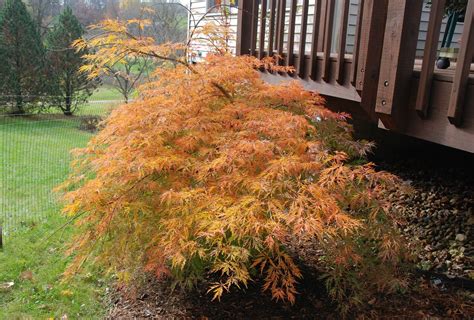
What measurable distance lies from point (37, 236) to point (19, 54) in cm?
769

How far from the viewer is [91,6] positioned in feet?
53.3

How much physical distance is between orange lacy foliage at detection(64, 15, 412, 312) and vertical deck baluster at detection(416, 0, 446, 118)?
502mm

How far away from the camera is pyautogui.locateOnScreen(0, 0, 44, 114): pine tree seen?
33.7ft

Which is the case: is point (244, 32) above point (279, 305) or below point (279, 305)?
above

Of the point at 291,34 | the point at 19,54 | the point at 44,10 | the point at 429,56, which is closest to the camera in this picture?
the point at 429,56

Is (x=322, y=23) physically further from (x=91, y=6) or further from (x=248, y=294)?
(x=91, y=6)

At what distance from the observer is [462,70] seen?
2.25 m

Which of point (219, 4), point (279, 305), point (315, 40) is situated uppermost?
point (219, 4)

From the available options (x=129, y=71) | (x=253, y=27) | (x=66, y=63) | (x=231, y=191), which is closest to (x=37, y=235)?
(x=231, y=191)

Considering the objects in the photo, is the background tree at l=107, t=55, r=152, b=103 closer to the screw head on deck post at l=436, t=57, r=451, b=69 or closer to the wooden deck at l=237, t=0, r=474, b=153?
the wooden deck at l=237, t=0, r=474, b=153

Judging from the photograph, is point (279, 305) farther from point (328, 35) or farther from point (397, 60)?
point (328, 35)

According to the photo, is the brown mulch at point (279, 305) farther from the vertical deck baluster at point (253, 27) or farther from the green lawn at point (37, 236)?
the vertical deck baluster at point (253, 27)

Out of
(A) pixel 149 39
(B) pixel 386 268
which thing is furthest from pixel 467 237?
(A) pixel 149 39

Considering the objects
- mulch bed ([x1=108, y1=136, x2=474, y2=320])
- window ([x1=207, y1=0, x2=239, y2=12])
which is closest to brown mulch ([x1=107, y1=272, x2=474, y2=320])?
mulch bed ([x1=108, y1=136, x2=474, y2=320])
